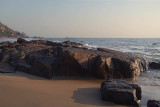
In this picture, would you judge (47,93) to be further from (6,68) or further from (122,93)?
(6,68)

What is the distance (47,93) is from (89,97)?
116 centimetres

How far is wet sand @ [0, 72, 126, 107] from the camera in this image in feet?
14.4

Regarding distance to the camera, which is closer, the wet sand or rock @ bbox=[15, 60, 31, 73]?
the wet sand

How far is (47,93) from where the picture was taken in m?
5.09

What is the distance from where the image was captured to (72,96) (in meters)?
5.07

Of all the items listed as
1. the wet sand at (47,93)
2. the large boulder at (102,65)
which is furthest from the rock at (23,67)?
the large boulder at (102,65)

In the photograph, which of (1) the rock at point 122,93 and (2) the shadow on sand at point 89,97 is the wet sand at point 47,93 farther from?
(1) the rock at point 122,93

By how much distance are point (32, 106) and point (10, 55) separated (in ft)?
18.8

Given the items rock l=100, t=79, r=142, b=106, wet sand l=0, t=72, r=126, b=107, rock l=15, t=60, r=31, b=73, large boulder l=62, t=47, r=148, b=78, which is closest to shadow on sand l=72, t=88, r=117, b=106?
wet sand l=0, t=72, r=126, b=107

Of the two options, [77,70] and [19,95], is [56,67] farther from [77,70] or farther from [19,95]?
[19,95]

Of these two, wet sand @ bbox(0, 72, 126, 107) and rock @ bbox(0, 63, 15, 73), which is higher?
rock @ bbox(0, 63, 15, 73)

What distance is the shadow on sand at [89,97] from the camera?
4.68m

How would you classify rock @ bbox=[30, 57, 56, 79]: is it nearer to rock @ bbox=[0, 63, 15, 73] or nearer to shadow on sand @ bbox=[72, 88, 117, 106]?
rock @ bbox=[0, 63, 15, 73]

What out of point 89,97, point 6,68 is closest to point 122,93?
point 89,97
